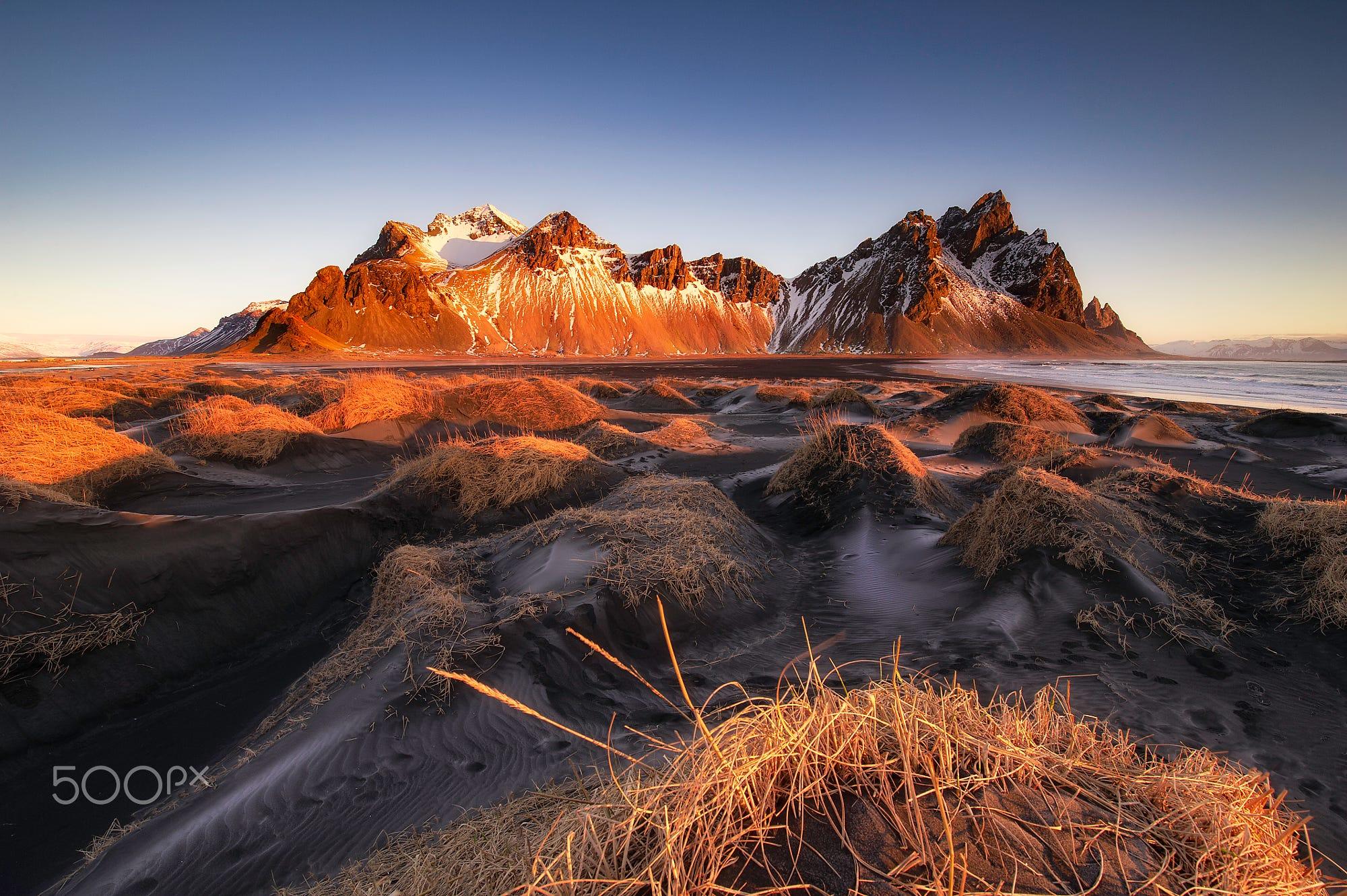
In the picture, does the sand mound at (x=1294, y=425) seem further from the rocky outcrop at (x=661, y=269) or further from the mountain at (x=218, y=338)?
the mountain at (x=218, y=338)

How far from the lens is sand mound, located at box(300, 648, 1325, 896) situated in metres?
1.47

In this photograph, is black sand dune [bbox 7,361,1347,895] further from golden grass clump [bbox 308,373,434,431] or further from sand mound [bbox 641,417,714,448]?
sand mound [bbox 641,417,714,448]

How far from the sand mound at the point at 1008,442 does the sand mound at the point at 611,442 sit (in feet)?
26.4

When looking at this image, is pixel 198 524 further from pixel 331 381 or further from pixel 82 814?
pixel 331 381

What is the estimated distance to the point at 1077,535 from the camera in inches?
228

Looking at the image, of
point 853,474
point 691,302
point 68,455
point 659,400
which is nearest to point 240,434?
point 68,455

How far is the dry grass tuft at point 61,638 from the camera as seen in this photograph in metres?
4.29

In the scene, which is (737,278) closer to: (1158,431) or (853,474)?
(1158,431)

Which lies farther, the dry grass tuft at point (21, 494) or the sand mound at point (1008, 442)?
the sand mound at point (1008, 442)

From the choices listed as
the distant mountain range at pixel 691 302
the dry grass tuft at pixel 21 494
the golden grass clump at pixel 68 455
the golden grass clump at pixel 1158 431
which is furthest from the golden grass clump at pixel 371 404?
the distant mountain range at pixel 691 302

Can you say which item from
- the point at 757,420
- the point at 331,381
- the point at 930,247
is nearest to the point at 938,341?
the point at 930,247

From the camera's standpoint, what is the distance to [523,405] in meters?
16.3

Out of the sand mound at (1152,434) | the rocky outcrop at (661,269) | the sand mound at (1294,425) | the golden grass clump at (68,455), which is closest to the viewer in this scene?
the golden grass clump at (68,455)

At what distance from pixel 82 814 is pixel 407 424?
37.3ft
